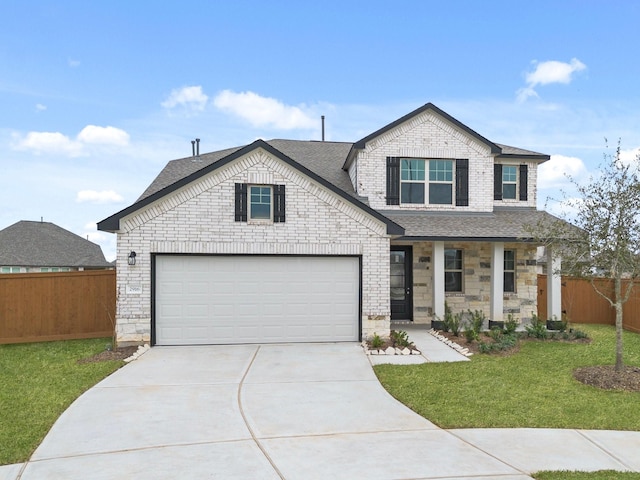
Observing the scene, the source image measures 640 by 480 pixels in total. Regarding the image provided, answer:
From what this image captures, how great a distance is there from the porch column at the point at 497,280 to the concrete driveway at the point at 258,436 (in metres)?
6.76

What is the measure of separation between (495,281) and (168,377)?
9.75 meters

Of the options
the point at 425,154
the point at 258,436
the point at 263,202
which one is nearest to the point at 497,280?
the point at 425,154

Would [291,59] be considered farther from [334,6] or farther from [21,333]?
[21,333]

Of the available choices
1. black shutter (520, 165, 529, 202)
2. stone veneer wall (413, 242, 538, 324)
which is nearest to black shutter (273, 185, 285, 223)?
stone veneer wall (413, 242, 538, 324)

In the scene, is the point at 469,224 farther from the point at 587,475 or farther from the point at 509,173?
the point at 587,475

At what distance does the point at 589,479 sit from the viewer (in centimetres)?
436

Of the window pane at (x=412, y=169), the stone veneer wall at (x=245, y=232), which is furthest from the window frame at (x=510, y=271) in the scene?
the stone veneer wall at (x=245, y=232)

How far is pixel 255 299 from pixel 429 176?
23.5 feet

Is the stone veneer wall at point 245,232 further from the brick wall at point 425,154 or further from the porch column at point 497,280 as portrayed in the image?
the porch column at point 497,280

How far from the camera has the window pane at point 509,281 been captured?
14.7 m

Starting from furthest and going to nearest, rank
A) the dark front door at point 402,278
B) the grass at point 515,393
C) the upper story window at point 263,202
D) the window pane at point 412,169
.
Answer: the window pane at point 412,169, the dark front door at point 402,278, the upper story window at point 263,202, the grass at point 515,393

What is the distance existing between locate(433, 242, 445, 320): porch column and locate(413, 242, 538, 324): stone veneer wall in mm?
1004

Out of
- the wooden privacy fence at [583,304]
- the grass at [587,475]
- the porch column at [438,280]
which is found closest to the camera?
the grass at [587,475]

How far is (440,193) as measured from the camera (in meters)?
14.7
